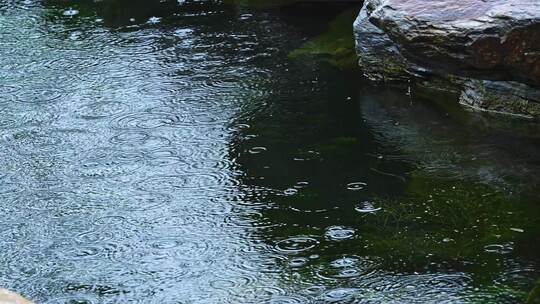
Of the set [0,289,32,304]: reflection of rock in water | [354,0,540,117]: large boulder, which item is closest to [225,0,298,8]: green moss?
[354,0,540,117]: large boulder

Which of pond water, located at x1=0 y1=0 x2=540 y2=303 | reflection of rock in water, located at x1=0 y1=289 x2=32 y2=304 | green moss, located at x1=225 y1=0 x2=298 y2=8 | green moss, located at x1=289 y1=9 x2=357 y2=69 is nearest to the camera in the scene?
reflection of rock in water, located at x1=0 y1=289 x2=32 y2=304

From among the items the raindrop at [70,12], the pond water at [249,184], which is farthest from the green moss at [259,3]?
the raindrop at [70,12]

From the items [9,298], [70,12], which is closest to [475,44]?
[9,298]

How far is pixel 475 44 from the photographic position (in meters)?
6.90

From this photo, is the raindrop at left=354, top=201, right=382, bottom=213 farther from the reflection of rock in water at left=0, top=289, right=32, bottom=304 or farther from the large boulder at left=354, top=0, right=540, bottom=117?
the reflection of rock in water at left=0, top=289, right=32, bottom=304

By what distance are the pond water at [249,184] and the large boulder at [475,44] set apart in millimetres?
263

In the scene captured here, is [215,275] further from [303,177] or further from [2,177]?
[2,177]

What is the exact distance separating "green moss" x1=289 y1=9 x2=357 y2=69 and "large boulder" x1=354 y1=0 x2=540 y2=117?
909 millimetres

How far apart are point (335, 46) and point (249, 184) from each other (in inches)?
128

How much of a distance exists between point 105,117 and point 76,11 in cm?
423

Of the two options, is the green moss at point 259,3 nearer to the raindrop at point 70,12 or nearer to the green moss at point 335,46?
the green moss at point 335,46

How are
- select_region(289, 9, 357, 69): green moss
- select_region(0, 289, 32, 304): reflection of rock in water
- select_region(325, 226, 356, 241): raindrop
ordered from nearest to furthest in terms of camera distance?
select_region(0, 289, 32, 304): reflection of rock in water
select_region(325, 226, 356, 241): raindrop
select_region(289, 9, 357, 69): green moss

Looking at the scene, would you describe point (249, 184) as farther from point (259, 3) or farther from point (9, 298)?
point (259, 3)

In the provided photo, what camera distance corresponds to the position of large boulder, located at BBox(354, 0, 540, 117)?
22.0 feet
